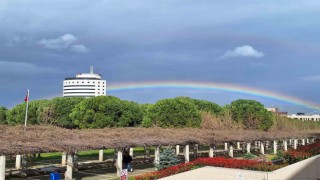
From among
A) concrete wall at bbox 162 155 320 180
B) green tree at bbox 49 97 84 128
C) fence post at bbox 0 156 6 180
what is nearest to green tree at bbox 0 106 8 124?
green tree at bbox 49 97 84 128

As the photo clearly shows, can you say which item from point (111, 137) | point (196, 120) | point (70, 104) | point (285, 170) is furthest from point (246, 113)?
point (285, 170)

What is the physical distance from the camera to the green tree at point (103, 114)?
60.8 metres

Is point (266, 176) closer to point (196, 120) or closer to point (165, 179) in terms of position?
point (165, 179)

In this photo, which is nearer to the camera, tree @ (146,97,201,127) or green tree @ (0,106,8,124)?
tree @ (146,97,201,127)

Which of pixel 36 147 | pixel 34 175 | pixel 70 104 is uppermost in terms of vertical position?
pixel 70 104

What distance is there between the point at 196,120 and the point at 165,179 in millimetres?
38813

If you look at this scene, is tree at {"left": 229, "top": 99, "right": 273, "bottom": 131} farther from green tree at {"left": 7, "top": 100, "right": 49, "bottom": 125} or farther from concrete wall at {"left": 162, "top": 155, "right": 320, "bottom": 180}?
concrete wall at {"left": 162, "top": 155, "right": 320, "bottom": 180}

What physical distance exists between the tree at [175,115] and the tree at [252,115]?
1436 centimetres

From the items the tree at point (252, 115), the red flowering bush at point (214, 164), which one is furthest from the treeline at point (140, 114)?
the red flowering bush at point (214, 164)

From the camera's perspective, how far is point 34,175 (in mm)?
29531

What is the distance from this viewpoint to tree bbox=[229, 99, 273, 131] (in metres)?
70.9

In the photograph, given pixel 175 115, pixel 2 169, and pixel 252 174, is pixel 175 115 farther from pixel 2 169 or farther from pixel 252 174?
pixel 2 169

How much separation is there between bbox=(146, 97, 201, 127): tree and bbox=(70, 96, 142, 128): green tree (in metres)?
5.40

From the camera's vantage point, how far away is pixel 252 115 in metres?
71.2
